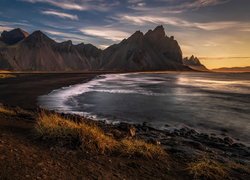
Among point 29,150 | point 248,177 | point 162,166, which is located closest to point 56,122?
point 29,150

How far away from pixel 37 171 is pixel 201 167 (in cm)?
454

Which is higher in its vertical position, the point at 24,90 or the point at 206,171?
the point at 206,171

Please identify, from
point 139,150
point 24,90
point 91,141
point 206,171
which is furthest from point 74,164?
point 24,90

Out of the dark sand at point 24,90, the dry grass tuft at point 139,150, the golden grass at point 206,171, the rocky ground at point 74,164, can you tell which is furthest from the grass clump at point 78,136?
the dark sand at point 24,90

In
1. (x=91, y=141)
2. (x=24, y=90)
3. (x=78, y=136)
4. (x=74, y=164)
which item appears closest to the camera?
(x=74, y=164)

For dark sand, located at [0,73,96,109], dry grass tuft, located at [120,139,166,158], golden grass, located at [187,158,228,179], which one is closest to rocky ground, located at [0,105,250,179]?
golden grass, located at [187,158,228,179]

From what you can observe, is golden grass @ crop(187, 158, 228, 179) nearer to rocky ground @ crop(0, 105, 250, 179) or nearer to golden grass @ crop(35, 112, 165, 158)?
rocky ground @ crop(0, 105, 250, 179)

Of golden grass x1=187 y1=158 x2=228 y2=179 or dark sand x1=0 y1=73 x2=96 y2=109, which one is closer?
golden grass x1=187 y1=158 x2=228 y2=179

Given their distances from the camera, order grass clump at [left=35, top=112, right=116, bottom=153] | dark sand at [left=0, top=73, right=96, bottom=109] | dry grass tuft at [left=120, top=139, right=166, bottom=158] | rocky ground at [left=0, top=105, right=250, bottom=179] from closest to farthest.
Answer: rocky ground at [left=0, top=105, right=250, bottom=179], grass clump at [left=35, top=112, right=116, bottom=153], dry grass tuft at [left=120, top=139, right=166, bottom=158], dark sand at [left=0, top=73, right=96, bottom=109]

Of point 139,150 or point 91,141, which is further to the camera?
point 139,150

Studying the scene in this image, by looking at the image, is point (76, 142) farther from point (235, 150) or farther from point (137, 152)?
point (235, 150)

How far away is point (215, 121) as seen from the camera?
75.2 ft

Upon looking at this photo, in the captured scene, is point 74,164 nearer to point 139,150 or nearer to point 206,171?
point 139,150

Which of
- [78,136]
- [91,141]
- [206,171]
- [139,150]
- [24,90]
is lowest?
[24,90]
